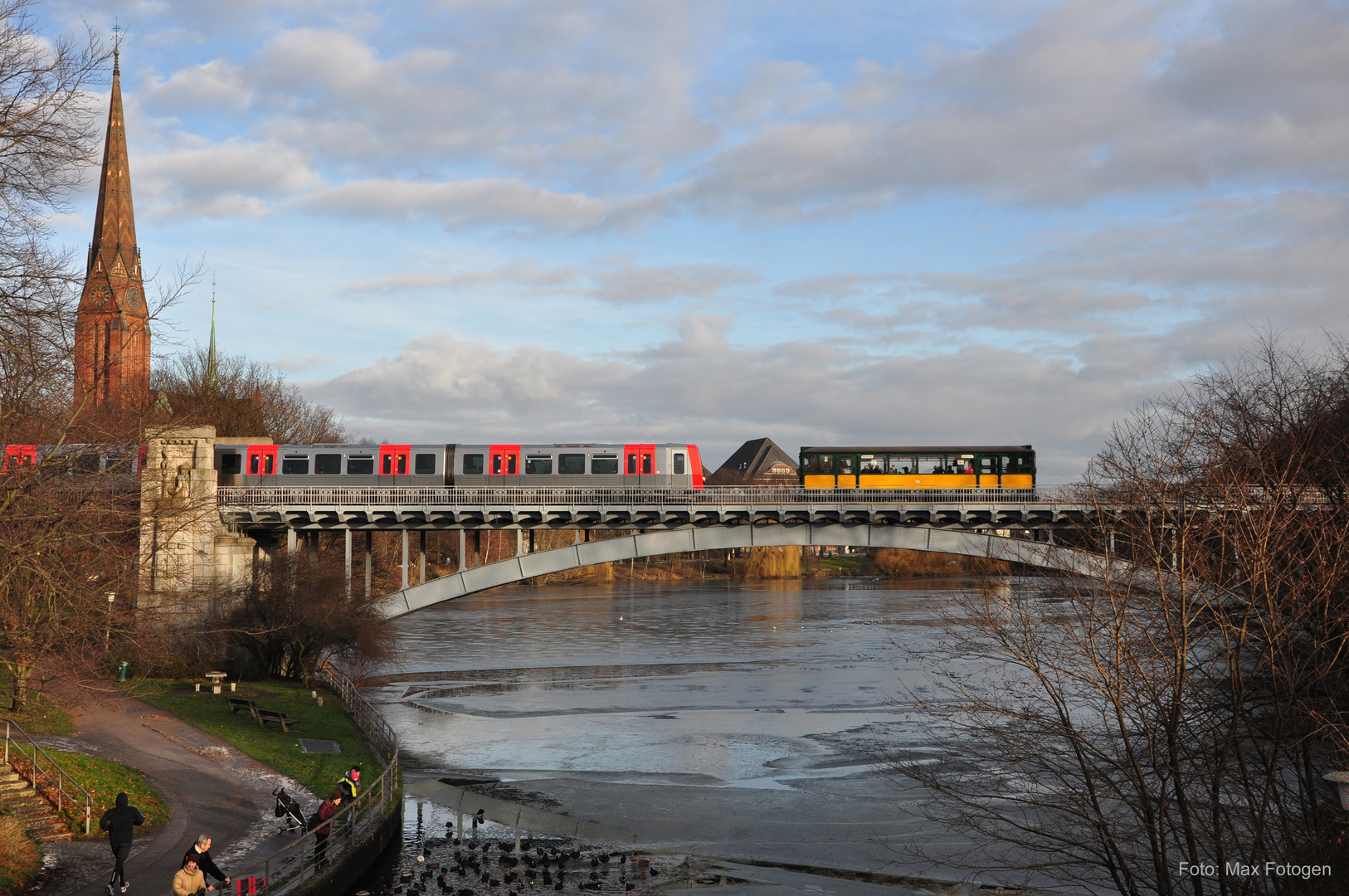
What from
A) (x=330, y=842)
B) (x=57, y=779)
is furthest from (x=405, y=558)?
(x=330, y=842)

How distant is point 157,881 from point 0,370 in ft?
22.6

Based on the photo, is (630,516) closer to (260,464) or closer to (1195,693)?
(260,464)

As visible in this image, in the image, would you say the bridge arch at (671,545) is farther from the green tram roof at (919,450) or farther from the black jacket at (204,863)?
the black jacket at (204,863)

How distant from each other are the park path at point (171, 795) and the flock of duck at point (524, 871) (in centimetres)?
260

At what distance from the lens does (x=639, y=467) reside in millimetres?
42625

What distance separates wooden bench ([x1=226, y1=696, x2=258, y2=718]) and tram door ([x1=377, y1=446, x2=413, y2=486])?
46.2 ft

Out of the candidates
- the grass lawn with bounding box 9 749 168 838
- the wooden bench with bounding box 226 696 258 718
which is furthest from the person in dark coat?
the wooden bench with bounding box 226 696 258 718

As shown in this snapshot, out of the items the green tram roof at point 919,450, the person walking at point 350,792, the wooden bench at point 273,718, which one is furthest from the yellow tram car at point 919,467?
the person walking at point 350,792

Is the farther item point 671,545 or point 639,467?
point 639,467

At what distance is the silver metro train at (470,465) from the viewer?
42.7 metres

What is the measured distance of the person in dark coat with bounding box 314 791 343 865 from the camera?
16.0 meters

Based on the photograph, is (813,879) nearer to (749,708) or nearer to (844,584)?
(749,708)

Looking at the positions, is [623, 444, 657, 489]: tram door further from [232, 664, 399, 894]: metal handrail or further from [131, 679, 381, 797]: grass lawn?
[232, 664, 399, 894]: metal handrail

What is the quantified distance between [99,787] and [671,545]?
2453cm
